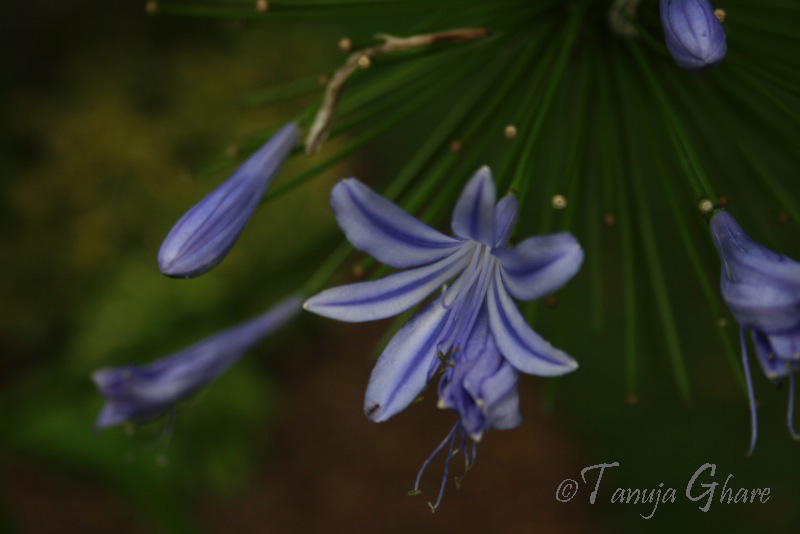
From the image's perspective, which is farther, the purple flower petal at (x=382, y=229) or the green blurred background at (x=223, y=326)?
the green blurred background at (x=223, y=326)

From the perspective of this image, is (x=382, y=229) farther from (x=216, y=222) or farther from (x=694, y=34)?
(x=694, y=34)

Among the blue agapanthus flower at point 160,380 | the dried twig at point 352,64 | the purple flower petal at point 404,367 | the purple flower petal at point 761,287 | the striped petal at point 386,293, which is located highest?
the dried twig at point 352,64

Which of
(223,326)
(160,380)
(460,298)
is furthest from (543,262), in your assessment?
(223,326)

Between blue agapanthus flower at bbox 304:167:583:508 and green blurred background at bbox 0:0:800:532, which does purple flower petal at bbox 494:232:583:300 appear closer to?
blue agapanthus flower at bbox 304:167:583:508

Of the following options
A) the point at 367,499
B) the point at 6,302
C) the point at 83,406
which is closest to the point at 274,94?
the point at 83,406

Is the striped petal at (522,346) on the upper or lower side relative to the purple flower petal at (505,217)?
lower

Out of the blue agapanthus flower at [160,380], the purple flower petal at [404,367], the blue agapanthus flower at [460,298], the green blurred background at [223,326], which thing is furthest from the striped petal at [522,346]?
the green blurred background at [223,326]


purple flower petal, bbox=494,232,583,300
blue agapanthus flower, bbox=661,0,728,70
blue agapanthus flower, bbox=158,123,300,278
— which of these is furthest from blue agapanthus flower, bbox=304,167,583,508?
blue agapanthus flower, bbox=661,0,728,70

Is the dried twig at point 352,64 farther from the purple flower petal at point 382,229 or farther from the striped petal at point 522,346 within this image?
the striped petal at point 522,346
